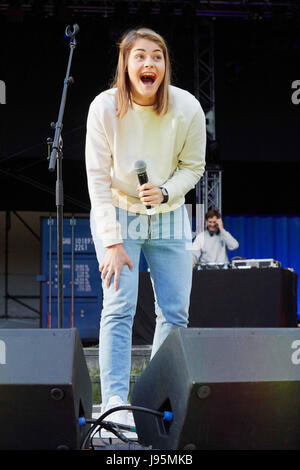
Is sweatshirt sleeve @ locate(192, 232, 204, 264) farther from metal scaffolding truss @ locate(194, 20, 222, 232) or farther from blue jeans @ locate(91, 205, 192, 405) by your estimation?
blue jeans @ locate(91, 205, 192, 405)

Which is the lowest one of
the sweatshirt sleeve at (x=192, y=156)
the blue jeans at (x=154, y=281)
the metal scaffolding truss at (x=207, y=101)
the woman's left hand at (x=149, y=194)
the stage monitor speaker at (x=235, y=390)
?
the stage monitor speaker at (x=235, y=390)

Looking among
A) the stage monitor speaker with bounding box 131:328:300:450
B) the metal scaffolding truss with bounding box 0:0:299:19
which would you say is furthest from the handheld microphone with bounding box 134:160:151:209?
the metal scaffolding truss with bounding box 0:0:299:19

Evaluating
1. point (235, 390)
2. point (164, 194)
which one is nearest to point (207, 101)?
point (164, 194)

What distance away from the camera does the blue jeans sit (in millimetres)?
2107

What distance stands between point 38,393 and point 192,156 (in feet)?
3.78

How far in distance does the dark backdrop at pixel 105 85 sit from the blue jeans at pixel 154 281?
6.10 meters

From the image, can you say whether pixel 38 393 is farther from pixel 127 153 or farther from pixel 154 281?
pixel 127 153

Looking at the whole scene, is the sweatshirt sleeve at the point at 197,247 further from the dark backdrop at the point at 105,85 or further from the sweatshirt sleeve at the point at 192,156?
the sweatshirt sleeve at the point at 192,156

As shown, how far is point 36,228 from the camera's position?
38.3ft

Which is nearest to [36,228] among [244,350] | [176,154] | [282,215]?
[282,215]

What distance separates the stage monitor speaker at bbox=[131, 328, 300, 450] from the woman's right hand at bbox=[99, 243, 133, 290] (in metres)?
0.53

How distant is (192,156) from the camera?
7.66ft

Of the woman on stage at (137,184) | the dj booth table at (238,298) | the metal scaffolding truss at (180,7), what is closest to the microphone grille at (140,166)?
the woman on stage at (137,184)

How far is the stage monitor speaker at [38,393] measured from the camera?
1514 mm
